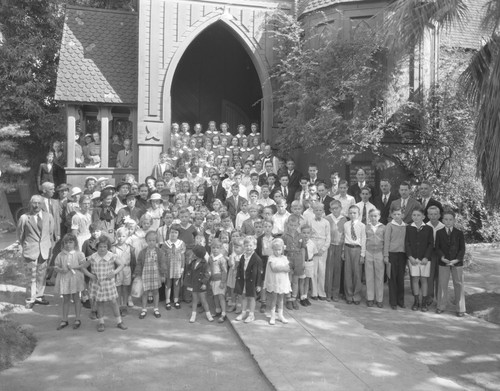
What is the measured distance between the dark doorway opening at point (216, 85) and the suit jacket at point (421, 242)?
10155mm

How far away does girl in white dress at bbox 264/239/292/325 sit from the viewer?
256 inches

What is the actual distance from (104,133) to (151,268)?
22.5 ft

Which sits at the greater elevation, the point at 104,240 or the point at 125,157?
the point at 125,157

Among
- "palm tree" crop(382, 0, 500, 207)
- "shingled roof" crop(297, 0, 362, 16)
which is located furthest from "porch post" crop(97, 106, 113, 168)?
"palm tree" crop(382, 0, 500, 207)

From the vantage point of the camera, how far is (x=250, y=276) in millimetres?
6496

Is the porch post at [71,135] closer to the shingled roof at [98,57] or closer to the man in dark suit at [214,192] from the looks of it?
the shingled roof at [98,57]

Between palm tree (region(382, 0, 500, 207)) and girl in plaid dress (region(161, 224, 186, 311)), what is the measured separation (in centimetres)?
429

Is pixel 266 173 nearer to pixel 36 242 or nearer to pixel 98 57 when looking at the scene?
pixel 36 242

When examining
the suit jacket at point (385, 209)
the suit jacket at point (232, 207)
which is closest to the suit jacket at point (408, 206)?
the suit jacket at point (385, 209)

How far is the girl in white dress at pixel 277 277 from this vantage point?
6.51 m

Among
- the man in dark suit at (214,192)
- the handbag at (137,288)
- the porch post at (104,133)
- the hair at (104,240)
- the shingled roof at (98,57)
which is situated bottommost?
the handbag at (137,288)

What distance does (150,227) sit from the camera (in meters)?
7.75

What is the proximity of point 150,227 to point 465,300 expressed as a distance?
5.14 metres

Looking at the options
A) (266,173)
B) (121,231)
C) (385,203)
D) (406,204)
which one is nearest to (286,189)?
(266,173)
